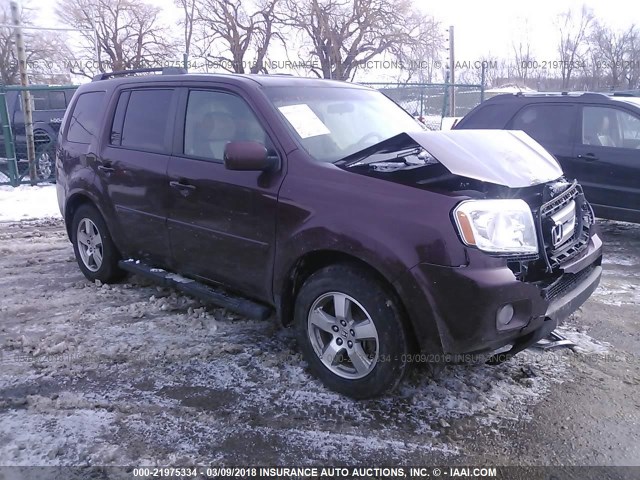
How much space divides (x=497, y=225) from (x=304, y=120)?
1482mm

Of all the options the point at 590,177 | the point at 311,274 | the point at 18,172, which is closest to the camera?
the point at 311,274

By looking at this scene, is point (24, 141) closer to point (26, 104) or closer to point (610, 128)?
point (26, 104)

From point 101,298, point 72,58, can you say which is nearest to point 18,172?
point 101,298

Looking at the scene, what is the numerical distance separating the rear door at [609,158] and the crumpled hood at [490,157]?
131 inches

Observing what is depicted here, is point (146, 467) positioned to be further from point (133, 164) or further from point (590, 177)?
point (590, 177)

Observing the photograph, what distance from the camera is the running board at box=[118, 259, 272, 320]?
3594 mm

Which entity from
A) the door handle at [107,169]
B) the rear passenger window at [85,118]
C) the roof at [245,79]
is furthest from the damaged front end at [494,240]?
the rear passenger window at [85,118]

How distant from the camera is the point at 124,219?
4523 millimetres

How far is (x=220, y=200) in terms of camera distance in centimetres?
362

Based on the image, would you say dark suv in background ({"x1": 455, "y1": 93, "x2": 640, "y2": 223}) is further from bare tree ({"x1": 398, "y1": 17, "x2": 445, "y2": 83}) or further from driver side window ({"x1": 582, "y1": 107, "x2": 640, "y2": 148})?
bare tree ({"x1": 398, "y1": 17, "x2": 445, "y2": 83})

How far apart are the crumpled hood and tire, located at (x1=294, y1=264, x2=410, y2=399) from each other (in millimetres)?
798

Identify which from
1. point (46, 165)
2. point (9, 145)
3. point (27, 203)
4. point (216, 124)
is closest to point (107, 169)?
point (216, 124)

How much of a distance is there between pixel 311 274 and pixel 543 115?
506 centimetres

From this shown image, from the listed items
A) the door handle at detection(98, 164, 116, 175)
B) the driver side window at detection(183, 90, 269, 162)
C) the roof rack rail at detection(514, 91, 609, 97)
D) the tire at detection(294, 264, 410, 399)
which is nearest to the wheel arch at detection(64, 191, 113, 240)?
the door handle at detection(98, 164, 116, 175)
